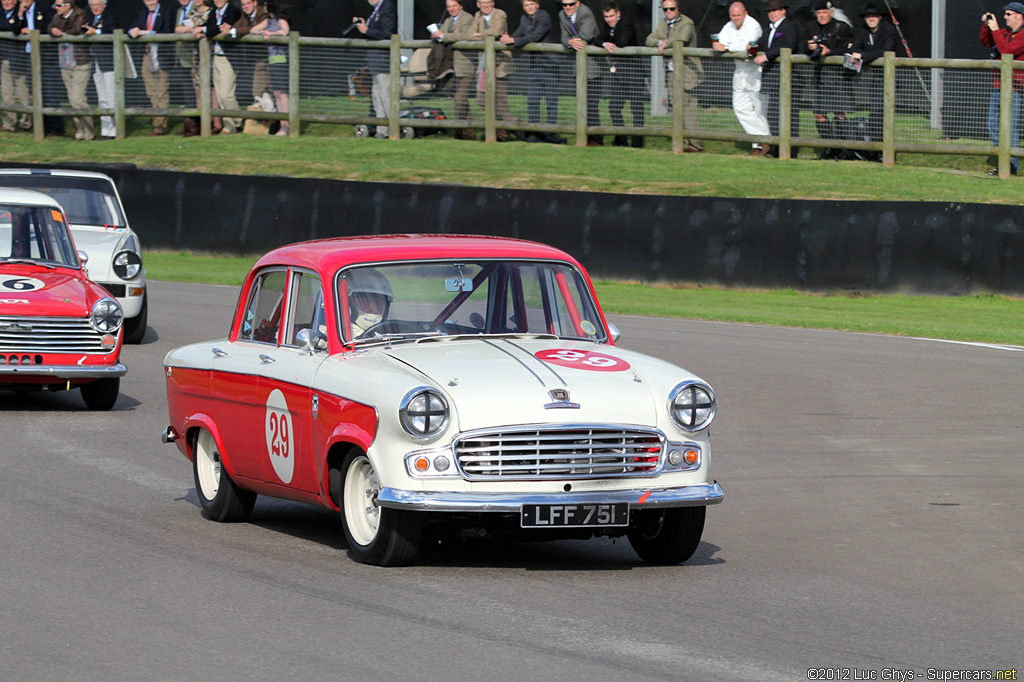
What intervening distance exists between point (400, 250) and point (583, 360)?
1.14 metres

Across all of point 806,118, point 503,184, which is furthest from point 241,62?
point 806,118

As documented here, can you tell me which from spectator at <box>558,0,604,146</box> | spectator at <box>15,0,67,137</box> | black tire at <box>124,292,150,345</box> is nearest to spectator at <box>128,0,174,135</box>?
spectator at <box>15,0,67,137</box>

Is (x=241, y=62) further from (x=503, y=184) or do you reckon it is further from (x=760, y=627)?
(x=760, y=627)

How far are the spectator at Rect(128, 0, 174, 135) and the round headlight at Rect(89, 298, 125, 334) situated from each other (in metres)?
17.8

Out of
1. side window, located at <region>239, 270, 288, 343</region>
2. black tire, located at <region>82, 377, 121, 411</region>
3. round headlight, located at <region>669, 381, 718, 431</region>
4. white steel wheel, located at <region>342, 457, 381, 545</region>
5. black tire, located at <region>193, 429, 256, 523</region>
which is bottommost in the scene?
black tire, located at <region>82, 377, 121, 411</region>

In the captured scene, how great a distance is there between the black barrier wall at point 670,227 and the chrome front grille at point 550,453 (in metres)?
12.3

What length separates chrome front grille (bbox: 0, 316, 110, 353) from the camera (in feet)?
39.1

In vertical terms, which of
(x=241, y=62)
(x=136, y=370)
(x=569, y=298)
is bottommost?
(x=136, y=370)

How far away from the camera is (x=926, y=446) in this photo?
1067 centimetres

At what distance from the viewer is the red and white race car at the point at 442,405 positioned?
22.1ft

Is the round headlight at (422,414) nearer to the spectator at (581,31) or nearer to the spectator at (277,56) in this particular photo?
the spectator at (581,31)

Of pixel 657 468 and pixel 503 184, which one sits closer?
pixel 657 468

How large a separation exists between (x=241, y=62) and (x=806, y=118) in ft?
33.5

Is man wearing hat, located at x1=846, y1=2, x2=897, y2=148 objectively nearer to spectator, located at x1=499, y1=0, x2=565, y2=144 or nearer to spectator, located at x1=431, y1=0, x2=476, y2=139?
spectator, located at x1=499, y1=0, x2=565, y2=144
